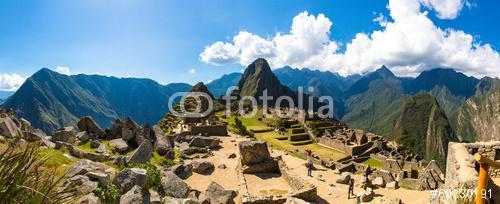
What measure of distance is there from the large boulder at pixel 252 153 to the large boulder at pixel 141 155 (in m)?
8.85

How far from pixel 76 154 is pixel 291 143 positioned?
170 ft

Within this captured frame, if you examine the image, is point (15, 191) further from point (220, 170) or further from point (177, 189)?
point (220, 170)

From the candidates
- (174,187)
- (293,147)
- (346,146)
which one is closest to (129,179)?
(174,187)

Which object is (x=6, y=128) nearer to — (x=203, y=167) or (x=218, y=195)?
(x=218, y=195)

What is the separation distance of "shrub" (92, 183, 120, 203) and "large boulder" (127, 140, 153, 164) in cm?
650

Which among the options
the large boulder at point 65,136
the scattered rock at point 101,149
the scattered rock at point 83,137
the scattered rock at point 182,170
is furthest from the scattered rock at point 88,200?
the scattered rock at point 83,137

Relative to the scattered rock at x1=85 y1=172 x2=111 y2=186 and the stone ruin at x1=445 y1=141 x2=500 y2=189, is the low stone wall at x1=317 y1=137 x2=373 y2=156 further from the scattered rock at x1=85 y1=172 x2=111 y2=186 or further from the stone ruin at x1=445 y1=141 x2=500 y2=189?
the scattered rock at x1=85 y1=172 x2=111 y2=186

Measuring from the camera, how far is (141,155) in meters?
19.7

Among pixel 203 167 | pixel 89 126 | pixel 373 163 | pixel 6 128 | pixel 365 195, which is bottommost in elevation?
pixel 373 163

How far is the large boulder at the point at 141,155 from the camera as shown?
61.5 ft

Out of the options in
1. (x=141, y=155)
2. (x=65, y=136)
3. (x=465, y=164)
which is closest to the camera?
(x=465, y=164)

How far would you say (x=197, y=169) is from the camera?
24500 mm

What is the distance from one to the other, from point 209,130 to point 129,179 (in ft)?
130

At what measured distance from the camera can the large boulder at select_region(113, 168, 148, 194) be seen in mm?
12625
